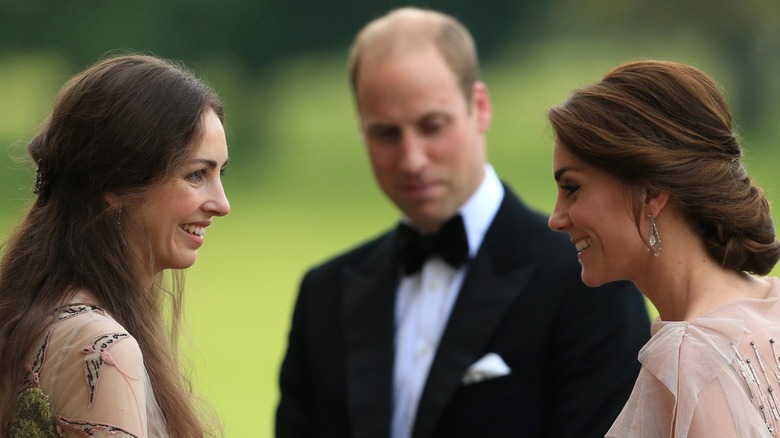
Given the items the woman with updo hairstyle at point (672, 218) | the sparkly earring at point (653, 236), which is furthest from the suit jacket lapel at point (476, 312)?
the sparkly earring at point (653, 236)

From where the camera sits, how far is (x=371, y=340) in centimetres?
315

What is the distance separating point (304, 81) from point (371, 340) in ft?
13.4

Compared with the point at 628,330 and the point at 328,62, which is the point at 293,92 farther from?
the point at 628,330

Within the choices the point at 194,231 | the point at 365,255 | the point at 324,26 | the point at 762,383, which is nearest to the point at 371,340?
the point at 365,255

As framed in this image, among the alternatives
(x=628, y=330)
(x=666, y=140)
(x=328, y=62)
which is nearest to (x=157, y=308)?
(x=666, y=140)

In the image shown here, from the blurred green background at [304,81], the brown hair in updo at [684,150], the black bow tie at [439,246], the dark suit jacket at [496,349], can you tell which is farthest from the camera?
the blurred green background at [304,81]

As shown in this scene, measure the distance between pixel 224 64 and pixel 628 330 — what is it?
14.9ft

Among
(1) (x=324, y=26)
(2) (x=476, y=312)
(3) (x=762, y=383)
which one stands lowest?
(2) (x=476, y=312)

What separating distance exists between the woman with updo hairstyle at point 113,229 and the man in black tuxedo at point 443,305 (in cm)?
94

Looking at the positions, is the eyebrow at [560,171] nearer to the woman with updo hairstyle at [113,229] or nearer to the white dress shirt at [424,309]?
the woman with updo hairstyle at [113,229]

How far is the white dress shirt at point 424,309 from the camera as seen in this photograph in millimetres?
3031

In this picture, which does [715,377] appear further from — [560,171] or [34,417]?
[34,417]

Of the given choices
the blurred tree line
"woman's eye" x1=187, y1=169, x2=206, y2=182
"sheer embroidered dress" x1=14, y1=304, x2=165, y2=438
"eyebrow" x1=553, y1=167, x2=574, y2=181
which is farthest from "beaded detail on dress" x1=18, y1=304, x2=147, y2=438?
the blurred tree line

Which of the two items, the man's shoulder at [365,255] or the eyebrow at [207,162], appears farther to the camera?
the man's shoulder at [365,255]
